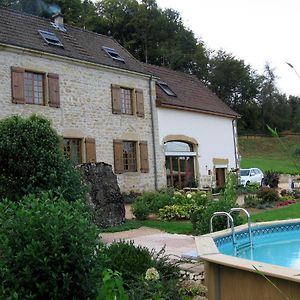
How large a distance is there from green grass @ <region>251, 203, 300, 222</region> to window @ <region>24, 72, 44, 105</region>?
9.54 meters

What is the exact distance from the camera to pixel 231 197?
32.0 feet

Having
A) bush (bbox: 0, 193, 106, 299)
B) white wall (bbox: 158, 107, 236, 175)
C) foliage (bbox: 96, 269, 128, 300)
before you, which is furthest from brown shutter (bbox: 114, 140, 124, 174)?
foliage (bbox: 96, 269, 128, 300)

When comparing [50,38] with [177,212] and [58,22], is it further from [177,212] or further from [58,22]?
[177,212]

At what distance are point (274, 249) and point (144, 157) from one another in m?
13.3

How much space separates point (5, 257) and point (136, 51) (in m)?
42.2

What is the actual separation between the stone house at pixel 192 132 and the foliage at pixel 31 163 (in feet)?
46.4

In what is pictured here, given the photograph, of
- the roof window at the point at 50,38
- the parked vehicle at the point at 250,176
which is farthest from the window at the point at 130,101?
the parked vehicle at the point at 250,176

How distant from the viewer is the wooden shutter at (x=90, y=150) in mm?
18625

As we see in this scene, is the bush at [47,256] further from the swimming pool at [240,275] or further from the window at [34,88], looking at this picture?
the window at [34,88]

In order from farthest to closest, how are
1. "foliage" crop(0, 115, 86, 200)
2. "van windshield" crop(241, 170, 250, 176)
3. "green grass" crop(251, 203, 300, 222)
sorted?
"van windshield" crop(241, 170, 250, 176) → "green grass" crop(251, 203, 300, 222) → "foliage" crop(0, 115, 86, 200)

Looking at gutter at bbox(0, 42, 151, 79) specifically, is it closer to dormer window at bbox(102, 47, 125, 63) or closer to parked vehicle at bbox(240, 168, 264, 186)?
dormer window at bbox(102, 47, 125, 63)

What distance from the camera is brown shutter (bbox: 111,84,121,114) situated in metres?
20.1

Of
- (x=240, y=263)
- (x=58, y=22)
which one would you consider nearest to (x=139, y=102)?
(x=58, y=22)

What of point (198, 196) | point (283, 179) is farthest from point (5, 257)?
point (283, 179)
